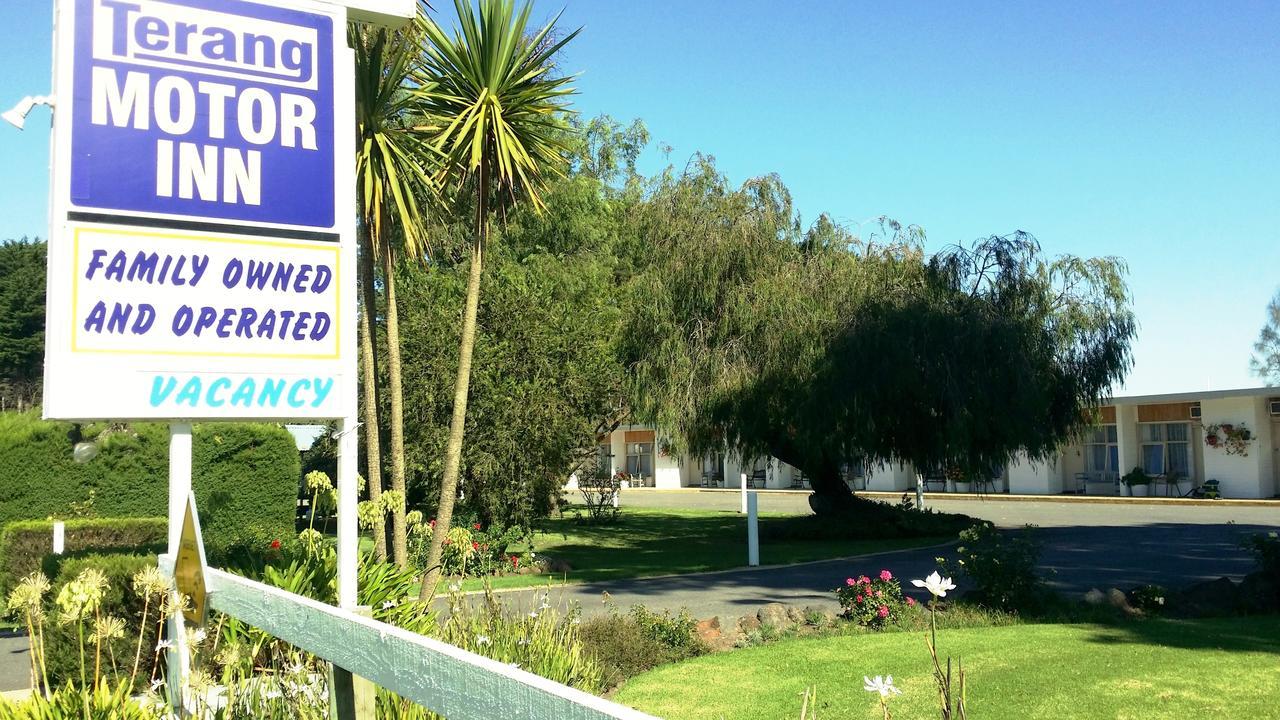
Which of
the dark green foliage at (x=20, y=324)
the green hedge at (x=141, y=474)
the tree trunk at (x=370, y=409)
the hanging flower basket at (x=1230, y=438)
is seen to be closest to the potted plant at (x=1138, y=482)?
the hanging flower basket at (x=1230, y=438)

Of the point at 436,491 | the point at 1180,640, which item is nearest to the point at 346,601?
the point at 1180,640

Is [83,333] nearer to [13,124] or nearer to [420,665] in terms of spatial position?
[13,124]

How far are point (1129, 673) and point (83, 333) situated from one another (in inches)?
314

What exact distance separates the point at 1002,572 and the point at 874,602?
1.70 metres

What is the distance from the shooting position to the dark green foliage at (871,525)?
25.9 m

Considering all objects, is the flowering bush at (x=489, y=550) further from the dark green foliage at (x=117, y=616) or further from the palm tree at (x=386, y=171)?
the dark green foliage at (x=117, y=616)

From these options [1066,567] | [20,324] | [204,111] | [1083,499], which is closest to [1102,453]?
[1083,499]

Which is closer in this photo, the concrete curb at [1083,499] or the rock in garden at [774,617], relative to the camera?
the rock in garden at [774,617]

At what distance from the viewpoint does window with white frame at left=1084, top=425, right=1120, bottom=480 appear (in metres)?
43.7

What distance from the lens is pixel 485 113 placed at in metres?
10.5

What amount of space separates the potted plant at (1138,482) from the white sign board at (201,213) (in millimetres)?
40941

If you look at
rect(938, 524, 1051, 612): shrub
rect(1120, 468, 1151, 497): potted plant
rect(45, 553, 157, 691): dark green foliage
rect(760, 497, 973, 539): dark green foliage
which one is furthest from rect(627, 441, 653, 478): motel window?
rect(45, 553, 157, 691): dark green foliage

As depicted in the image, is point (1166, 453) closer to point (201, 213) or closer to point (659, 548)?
point (659, 548)

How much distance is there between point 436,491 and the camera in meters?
19.8
